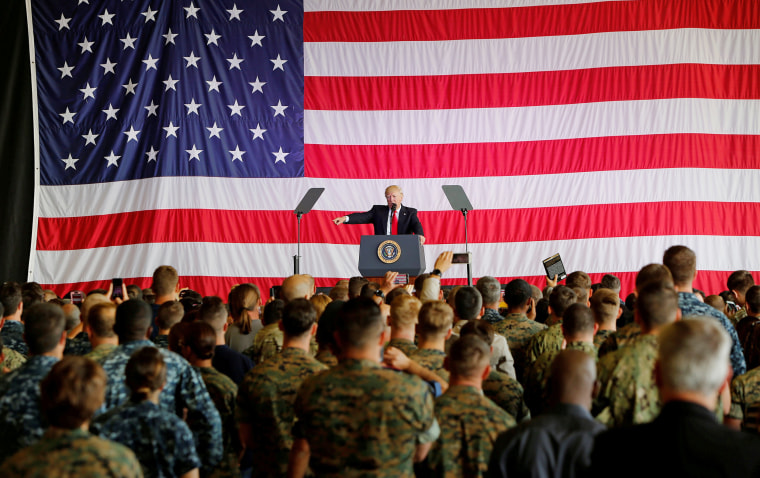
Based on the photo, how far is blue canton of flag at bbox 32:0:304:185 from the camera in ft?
35.6

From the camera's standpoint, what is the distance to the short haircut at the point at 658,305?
2822 mm

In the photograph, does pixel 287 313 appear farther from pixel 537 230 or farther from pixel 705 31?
pixel 705 31

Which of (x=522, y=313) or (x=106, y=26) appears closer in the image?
(x=522, y=313)

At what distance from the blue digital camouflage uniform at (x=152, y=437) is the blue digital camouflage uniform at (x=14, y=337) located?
2.04 meters

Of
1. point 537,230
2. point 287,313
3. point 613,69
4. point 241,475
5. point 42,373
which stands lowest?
point 241,475

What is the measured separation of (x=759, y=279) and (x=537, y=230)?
2.97 meters

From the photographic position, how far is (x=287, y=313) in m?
3.19

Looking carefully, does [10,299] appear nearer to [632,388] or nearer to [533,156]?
[632,388]

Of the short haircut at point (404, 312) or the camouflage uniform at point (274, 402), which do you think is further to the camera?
the short haircut at point (404, 312)

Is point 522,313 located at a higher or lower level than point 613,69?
lower

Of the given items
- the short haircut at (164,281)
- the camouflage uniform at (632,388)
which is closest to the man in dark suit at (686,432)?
the camouflage uniform at (632,388)

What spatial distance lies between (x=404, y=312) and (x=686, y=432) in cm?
203

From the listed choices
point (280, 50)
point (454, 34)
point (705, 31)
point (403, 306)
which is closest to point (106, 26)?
point (280, 50)

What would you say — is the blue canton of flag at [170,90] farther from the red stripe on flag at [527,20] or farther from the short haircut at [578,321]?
the short haircut at [578,321]
